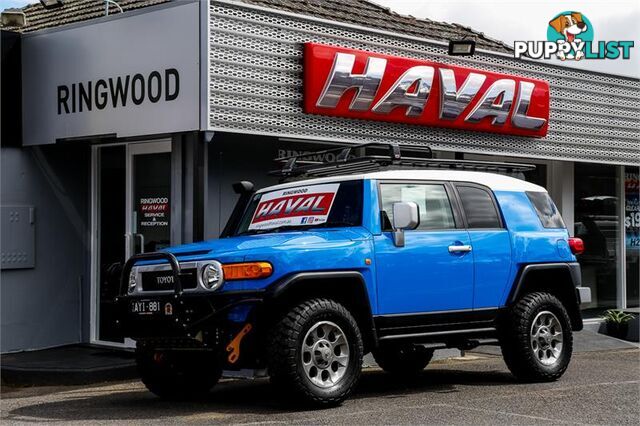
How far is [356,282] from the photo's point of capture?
8.99 meters

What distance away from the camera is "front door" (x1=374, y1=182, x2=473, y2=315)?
925 cm

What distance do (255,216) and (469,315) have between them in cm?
228

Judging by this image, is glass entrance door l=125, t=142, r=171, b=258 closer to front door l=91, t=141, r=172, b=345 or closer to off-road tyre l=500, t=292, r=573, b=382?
front door l=91, t=141, r=172, b=345

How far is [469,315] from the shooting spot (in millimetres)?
9891

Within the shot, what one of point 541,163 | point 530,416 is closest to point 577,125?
point 541,163

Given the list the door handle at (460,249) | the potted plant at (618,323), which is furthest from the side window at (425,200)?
the potted plant at (618,323)

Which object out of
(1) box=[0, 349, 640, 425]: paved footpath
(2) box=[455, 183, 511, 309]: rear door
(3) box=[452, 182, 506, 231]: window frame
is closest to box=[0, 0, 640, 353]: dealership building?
(1) box=[0, 349, 640, 425]: paved footpath

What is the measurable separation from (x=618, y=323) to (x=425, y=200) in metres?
7.12

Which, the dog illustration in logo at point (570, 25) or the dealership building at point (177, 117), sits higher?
the dog illustration in logo at point (570, 25)

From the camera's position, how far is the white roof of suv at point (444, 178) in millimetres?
9672

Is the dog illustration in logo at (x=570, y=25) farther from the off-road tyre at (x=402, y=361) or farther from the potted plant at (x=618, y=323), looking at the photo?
the off-road tyre at (x=402, y=361)

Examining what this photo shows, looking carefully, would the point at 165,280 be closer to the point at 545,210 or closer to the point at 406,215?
the point at 406,215

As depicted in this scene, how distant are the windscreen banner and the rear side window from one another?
2.45 meters

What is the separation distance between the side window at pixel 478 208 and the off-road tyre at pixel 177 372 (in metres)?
2.84
